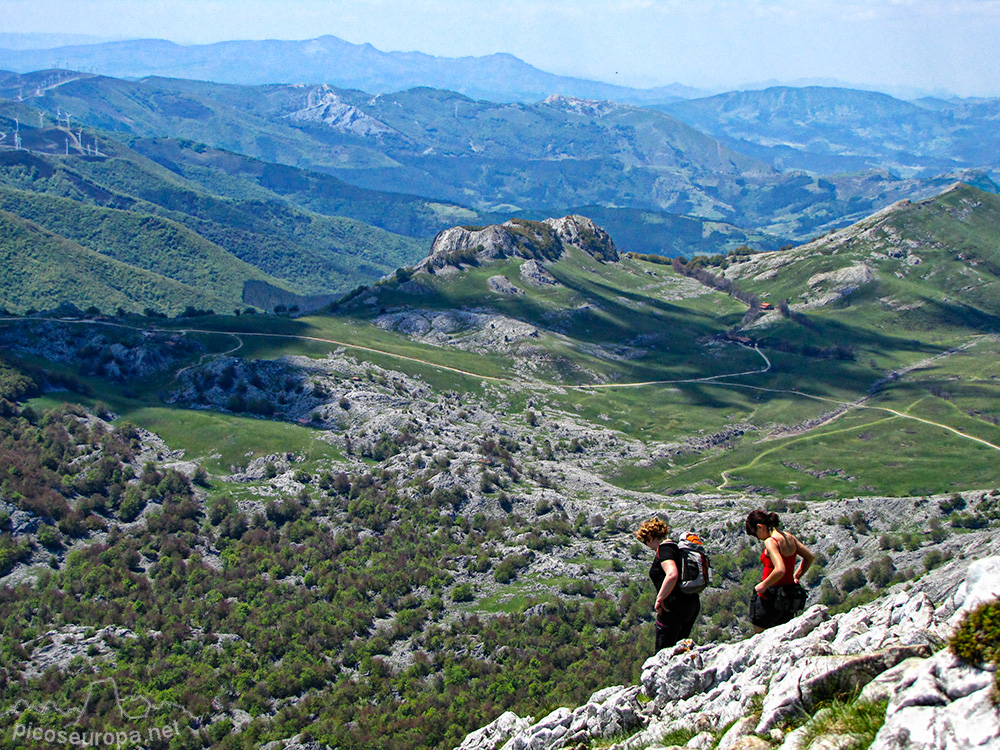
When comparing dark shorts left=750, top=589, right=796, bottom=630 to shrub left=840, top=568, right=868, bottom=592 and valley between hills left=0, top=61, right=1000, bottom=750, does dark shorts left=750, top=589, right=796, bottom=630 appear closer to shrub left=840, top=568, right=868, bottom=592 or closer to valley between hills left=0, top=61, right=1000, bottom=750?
valley between hills left=0, top=61, right=1000, bottom=750

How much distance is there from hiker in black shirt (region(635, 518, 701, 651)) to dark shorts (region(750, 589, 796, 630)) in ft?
7.05

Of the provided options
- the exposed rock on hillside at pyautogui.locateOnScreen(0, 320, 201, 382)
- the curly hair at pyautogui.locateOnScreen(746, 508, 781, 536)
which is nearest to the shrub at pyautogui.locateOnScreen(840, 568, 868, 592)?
the curly hair at pyautogui.locateOnScreen(746, 508, 781, 536)

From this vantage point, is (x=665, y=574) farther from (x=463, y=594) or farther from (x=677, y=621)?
(x=463, y=594)

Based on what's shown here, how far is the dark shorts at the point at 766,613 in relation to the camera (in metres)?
26.7

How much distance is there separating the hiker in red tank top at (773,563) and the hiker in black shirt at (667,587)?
2.32m

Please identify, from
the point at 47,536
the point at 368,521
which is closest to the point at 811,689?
the point at 368,521

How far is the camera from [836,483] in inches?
6068

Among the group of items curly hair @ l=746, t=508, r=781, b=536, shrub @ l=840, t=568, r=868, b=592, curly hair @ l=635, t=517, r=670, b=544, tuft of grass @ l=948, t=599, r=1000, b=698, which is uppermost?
tuft of grass @ l=948, t=599, r=1000, b=698

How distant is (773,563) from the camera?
25.0 m

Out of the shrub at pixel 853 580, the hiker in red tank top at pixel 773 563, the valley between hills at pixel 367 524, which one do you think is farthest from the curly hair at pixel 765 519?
the shrub at pixel 853 580

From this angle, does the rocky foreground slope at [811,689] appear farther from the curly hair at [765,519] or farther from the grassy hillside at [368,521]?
the grassy hillside at [368,521]

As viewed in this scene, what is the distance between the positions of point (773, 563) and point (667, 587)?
3.61 metres

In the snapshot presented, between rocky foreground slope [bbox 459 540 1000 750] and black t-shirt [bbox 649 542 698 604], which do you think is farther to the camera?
black t-shirt [bbox 649 542 698 604]

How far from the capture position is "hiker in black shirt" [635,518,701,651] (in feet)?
82.2
